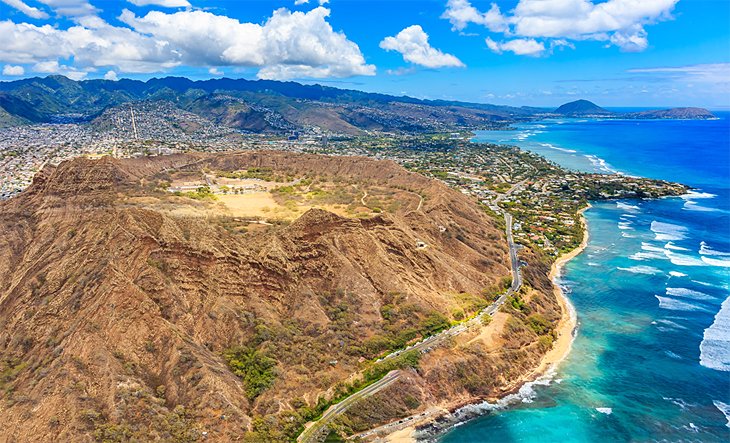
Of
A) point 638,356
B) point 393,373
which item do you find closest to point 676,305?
point 638,356

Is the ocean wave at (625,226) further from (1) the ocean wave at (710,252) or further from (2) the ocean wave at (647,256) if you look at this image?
(2) the ocean wave at (647,256)

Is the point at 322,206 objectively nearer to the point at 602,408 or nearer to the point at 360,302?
the point at 360,302

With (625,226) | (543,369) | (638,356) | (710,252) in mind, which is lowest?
(543,369)

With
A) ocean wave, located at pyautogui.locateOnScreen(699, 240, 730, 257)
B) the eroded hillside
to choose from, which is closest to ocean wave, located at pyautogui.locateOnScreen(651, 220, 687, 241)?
ocean wave, located at pyautogui.locateOnScreen(699, 240, 730, 257)

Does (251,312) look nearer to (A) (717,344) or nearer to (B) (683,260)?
(A) (717,344)

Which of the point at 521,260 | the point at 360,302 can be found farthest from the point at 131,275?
the point at 521,260
